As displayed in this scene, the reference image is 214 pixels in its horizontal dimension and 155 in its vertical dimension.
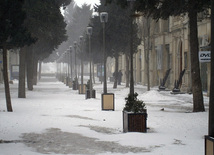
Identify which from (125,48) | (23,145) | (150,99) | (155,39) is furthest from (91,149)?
(155,39)

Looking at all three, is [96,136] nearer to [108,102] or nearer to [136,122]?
[136,122]

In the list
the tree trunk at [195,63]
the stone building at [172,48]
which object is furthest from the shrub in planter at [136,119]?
the stone building at [172,48]

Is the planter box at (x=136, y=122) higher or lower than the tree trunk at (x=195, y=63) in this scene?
lower

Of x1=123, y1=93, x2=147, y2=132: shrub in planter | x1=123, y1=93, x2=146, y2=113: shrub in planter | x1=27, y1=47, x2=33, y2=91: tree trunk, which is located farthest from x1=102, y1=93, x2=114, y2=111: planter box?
x1=27, y1=47, x2=33, y2=91: tree trunk

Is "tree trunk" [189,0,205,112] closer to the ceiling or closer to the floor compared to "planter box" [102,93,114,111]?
closer to the ceiling

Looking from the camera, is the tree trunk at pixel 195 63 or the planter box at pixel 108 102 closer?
the tree trunk at pixel 195 63

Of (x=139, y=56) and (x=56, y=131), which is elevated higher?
(x=139, y=56)

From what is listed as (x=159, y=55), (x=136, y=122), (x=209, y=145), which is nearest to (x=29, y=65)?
(x=159, y=55)

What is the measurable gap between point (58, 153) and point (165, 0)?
10006 millimetres

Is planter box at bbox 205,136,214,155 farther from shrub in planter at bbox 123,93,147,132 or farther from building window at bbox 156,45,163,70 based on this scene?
building window at bbox 156,45,163,70

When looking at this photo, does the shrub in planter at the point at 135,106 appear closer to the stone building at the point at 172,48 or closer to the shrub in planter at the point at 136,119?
the shrub in planter at the point at 136,119

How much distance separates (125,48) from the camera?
43.4 meters

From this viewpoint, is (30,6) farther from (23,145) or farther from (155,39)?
(155,39)

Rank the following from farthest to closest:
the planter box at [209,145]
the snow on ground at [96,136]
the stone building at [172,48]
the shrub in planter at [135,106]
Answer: the stone building at [172,48] < the shrub in planter at [135,106] < the snow on ground at [96,136] < the planter box at [209,145]
